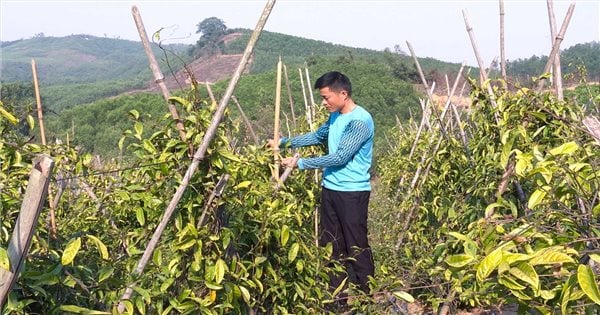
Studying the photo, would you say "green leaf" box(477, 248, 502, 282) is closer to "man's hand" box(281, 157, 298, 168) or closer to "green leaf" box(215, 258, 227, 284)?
"green leaf" box(215, 258, 227, 284)

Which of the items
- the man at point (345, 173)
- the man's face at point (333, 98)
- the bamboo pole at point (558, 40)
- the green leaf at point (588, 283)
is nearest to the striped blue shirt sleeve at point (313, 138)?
the man at point (345, 173)

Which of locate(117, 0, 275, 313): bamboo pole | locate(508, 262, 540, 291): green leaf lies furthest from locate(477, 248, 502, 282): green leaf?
locate(117, 0, 275, 313): bamboo pole

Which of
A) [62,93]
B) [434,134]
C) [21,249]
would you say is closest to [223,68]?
[62,93]

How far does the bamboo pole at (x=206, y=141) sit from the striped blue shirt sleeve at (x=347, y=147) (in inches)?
42.9

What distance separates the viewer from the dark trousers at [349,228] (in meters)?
2.94

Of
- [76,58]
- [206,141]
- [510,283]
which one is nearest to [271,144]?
[206,141]

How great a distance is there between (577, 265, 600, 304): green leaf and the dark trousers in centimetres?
184

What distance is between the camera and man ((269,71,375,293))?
2809 millimetres

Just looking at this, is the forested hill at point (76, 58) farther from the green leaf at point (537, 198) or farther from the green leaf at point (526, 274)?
the green leaf at point (526, 274)

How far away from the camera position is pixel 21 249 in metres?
1.25

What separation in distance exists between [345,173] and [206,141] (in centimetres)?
134

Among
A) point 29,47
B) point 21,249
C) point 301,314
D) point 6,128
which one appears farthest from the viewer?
point 29,47

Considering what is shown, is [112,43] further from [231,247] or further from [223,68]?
[231,247]

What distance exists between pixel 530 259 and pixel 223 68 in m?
39.3
